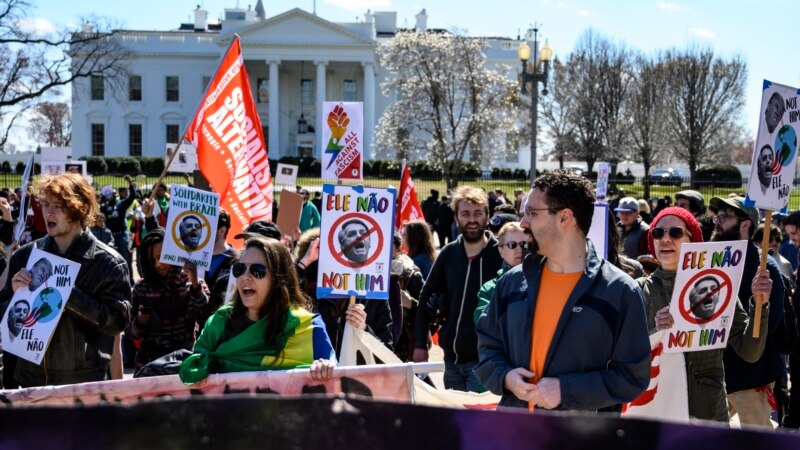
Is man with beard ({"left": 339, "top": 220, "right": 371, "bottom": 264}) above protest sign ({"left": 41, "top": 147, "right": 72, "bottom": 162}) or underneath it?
underneath

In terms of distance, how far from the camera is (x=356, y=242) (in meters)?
A: 5.57

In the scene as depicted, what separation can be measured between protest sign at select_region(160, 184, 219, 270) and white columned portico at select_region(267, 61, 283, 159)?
5906cm

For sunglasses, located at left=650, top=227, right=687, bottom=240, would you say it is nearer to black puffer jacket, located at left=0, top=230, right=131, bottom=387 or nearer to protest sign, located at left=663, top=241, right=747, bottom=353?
protest sign, located at left=663, top=241, right=747, bottom=353

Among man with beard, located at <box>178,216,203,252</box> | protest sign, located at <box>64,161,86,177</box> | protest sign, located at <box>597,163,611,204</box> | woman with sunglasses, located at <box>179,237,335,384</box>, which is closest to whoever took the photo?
woman with sunglasses, located at <box>179,237,335,384</box>

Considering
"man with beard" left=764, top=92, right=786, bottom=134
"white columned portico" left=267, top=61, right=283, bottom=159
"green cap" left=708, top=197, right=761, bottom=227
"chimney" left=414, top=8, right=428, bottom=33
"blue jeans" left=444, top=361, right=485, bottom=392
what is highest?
"chimney" left=414, top=8, right=428, bottom=33

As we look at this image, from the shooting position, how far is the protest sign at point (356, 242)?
551cm

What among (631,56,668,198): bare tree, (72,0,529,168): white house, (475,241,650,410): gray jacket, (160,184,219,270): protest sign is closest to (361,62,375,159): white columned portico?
(72,0,529,168): white house

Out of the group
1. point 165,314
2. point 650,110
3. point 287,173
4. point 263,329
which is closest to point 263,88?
point 650,110

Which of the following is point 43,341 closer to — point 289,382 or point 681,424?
point 289,382

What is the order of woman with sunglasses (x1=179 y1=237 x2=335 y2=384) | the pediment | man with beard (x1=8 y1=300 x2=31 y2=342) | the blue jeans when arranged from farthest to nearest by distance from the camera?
the pediment
the blue jeans
man with beard (x1=8 y1=300 x2=31 y2=342)
woman with sunglasses (x1=179 y1=237 x2=335 y2=384)

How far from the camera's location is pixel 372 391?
13.2ft

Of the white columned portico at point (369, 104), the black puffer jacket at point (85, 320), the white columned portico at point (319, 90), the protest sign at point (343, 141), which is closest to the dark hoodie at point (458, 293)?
the black puffer jacket at point (85, 320)

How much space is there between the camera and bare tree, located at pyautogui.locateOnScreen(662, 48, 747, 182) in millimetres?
52625

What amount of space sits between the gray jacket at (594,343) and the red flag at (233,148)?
227 inches
